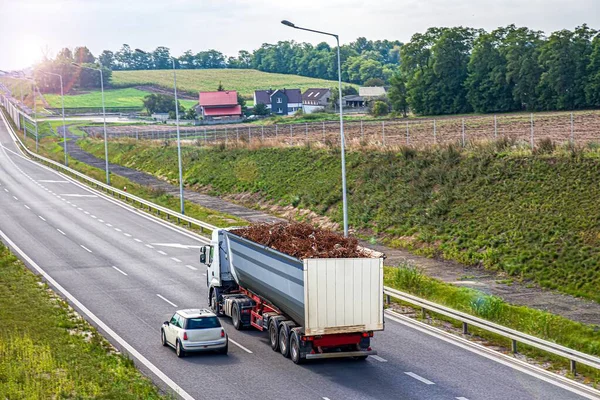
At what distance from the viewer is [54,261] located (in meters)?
38.8

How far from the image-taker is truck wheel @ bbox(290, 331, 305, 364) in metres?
21.5

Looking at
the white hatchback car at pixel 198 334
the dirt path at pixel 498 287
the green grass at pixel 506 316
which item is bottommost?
the dirt path at pixel 498 287

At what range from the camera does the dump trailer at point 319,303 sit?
2059 centimetres

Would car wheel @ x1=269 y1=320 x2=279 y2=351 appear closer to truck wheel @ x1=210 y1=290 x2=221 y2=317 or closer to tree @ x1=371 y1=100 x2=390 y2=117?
truck wheel @ x1=210 y1=290 x2=221 y2=317

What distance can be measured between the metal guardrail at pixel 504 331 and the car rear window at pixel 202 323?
7.51m

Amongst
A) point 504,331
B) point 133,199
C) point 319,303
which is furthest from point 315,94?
point 319,303

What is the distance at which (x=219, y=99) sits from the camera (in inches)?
5999

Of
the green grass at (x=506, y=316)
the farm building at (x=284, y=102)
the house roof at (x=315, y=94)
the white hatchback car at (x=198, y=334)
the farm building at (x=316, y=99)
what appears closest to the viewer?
the white hatchback car at (x=198, y=334)

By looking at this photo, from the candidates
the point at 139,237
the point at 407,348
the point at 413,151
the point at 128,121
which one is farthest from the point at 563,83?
the point at 128,121

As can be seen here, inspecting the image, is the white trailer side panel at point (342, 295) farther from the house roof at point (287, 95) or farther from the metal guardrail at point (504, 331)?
the house roof at point (287, 95)

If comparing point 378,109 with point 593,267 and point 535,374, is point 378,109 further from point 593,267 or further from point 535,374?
point 535,374

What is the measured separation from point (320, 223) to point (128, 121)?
10585 centimetres

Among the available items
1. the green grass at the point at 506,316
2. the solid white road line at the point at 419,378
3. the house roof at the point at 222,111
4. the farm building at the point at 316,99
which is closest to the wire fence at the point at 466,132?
the green grass at the point at 506,316

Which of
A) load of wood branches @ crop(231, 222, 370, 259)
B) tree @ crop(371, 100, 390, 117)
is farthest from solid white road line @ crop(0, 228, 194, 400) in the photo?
tree @ crop(371, 100, 390, 117)
